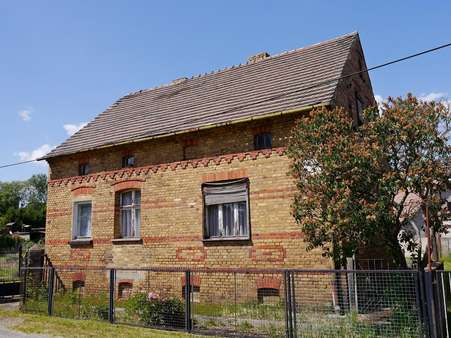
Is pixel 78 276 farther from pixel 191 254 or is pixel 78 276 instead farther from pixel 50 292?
pixel 191 254

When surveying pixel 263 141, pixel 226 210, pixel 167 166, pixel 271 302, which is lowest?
pixel 271 302

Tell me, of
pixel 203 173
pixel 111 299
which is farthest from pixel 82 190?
pixel 111 299

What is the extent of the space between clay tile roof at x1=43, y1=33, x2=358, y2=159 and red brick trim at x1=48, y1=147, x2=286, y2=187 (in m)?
1.03

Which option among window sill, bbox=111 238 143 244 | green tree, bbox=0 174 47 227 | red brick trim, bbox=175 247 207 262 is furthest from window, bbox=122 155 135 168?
green tree, bbox=0 174 47 227

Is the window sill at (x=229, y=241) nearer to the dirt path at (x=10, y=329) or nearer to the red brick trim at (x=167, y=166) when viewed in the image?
the red brick trim at (x=167, y=166)

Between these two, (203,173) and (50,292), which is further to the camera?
(203,173)

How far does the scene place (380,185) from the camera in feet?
25.2

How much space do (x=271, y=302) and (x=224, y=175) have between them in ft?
12.6

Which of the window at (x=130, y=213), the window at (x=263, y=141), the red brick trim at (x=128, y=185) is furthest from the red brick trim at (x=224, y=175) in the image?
the window at (x=130, y=213)

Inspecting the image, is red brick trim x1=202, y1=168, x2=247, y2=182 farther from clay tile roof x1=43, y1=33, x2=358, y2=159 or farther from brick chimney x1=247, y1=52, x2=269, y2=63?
brick chimney x1=247, y1=52, x2=269, y2=63

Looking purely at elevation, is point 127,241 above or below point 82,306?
above

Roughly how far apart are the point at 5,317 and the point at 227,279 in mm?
5811

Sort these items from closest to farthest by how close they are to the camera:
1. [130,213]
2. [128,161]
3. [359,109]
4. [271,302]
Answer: [271,302]
[359,109]
[130,213]
[128,161]

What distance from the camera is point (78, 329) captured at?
879cm
